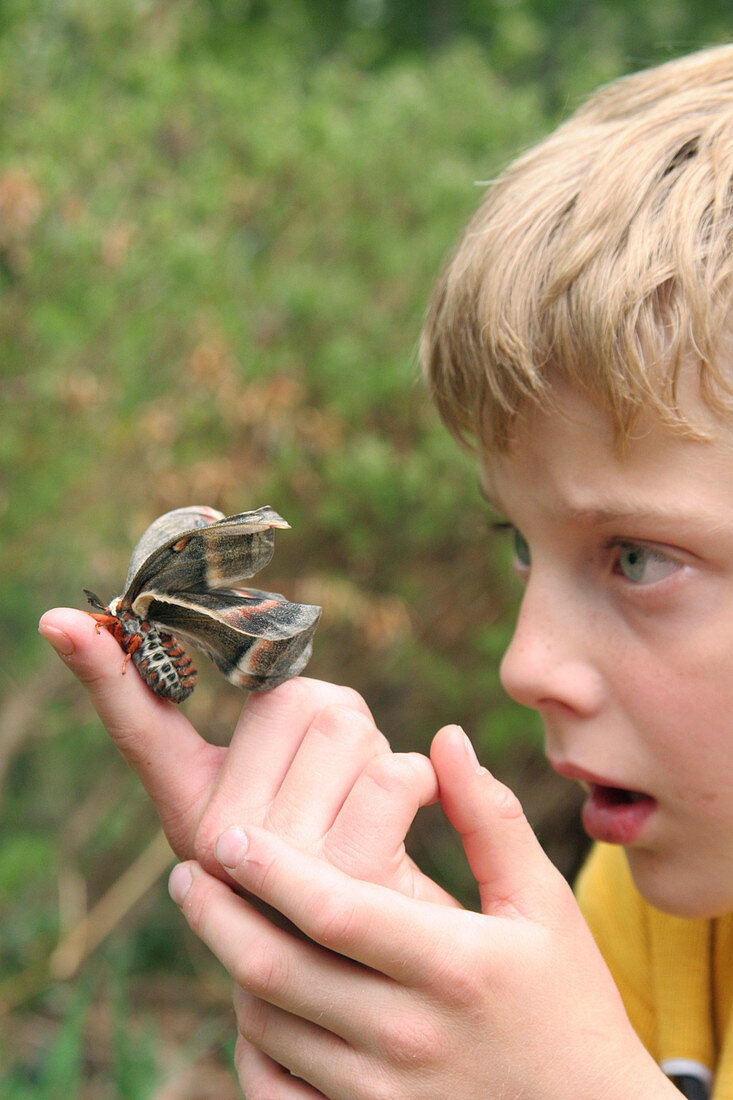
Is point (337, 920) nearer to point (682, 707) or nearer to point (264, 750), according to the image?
point (264, 750)

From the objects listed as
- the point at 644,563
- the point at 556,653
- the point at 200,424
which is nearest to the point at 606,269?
the point at 644,563

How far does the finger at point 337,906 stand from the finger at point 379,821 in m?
0.03

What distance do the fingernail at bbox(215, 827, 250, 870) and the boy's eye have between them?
0.65 metres

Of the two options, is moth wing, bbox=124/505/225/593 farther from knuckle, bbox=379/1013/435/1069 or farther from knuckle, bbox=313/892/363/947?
knuckle, bbox=379/1013/435/1069

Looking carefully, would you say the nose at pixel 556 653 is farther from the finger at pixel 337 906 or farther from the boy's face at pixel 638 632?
the finger at pixel 337 906

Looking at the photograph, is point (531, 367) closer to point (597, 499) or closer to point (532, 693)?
point (597, 499)

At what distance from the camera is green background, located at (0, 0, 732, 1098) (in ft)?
8.93

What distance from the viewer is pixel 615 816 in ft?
4.42

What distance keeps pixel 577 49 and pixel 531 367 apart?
6022 millimetres

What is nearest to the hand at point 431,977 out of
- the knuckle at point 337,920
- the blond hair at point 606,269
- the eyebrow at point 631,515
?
the knuckle at point 337,920

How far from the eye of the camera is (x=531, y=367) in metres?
1.29

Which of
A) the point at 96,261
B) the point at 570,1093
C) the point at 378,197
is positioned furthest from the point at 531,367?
the point at 378,197

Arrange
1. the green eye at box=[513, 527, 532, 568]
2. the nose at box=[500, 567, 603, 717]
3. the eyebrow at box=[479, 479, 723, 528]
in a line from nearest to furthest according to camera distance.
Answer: the eyebrow at box=[479, 479, 723, 528] → the nose at box=[500, 567, 603, 717] → the green eye at box=[513, 527, 532, 568]

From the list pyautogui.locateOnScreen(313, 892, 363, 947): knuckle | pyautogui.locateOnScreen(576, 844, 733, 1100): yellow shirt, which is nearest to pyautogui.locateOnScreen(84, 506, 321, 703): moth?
pyautogui.locateOnScreen(313, 892, 363, 947): knuckle
